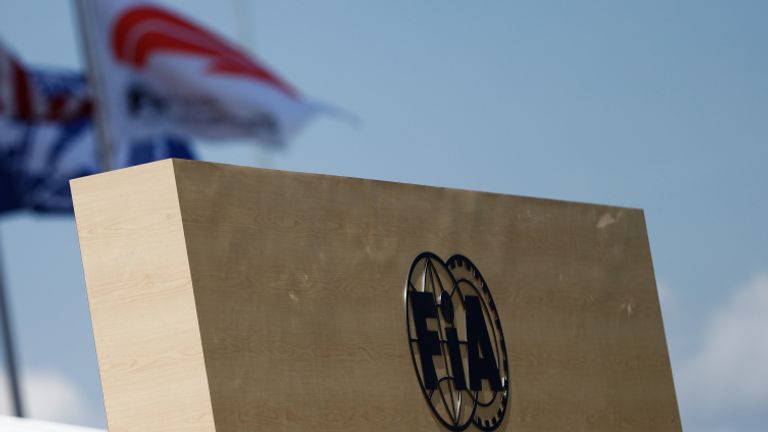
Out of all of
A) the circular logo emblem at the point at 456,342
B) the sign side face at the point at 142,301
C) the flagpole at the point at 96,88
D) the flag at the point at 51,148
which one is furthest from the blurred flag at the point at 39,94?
the sign side face at the point at 142,301

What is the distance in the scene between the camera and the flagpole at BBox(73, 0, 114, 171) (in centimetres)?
944

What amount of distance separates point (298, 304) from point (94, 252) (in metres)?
0.52

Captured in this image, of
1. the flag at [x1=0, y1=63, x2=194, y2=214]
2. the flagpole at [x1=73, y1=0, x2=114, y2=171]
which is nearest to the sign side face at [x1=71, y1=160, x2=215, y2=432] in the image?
the flagpole at [x1=73, y1=0, x2=114, y2=171]

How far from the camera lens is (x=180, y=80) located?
36.9ft

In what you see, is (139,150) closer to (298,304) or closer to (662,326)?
(662,326)

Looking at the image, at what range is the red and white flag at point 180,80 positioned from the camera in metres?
10.4

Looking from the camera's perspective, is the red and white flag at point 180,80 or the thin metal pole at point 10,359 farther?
the red and white flag at point 180,80

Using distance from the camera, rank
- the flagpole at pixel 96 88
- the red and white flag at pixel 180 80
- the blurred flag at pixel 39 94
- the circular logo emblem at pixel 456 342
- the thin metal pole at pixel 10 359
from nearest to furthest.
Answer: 1. the circular logo emblem at pixel 456 342
2. the thin metal pole at pixel 10 359
3. the flagpole at pixel 96 88
4. the blurred flag at pixel 39 94
5. the red and white flag at pixel 180 80

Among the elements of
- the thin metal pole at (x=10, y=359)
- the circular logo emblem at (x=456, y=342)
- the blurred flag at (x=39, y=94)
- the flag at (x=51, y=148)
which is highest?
the blurred flag at (x=39, y=94)

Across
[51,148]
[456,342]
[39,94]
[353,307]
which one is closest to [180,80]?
[39,94]

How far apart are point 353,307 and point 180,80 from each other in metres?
7.69

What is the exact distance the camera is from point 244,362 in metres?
3.42

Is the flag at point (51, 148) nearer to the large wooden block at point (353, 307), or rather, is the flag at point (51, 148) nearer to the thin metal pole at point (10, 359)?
the thin metal pole at point (10, 359)

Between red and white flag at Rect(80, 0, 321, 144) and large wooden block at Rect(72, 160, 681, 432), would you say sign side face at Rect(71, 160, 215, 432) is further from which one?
red and white flag at Rect(80, 0, 321, 144)
